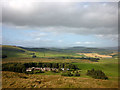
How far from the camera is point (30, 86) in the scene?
350cm

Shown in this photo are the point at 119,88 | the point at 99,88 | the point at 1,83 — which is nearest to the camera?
the point at 119,88

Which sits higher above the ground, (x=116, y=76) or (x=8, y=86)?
(x=116, y=76)

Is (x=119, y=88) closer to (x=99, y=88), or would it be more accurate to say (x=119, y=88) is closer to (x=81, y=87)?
(x=99, y=88)

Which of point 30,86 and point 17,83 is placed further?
point 17,83

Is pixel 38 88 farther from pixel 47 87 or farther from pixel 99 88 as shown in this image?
pixel 99 88

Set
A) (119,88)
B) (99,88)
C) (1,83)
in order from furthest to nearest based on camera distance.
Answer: (1,83) → (99,88) → (119,88)

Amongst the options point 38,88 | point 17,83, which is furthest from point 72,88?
point 17,83

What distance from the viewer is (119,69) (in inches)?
142

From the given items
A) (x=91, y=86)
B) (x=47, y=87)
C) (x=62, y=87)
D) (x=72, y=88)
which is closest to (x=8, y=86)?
(x=47, y=87)

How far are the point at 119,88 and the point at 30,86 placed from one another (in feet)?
11.4

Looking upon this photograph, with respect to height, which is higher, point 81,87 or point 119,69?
point 119,69

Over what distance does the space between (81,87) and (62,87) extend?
31.7 inches

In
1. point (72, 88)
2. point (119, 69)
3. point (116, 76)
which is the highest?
point (119, 69)

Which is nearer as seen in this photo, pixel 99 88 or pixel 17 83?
pixel 99 88
